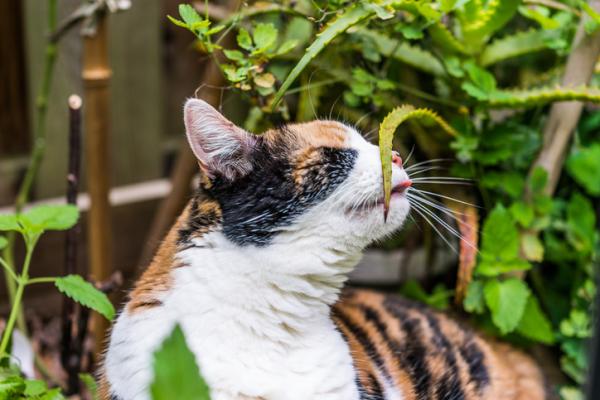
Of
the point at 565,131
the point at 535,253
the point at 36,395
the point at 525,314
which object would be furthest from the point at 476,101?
the point at 36,395

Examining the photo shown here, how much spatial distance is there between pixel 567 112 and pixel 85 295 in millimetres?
1315

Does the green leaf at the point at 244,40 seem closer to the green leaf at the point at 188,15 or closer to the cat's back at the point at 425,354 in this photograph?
the green leaf at the point at 188,15

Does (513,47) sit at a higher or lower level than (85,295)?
higher

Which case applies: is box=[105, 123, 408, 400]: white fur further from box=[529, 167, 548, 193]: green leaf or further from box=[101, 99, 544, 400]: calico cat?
box=[529, 167, 548, 193]: green leaf

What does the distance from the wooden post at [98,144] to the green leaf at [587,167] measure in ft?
4.23

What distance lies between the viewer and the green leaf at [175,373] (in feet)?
3.30

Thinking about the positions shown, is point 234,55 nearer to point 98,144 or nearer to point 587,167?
point 98,144

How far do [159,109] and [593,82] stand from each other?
1742mm

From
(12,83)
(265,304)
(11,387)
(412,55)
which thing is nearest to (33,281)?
(11,387)

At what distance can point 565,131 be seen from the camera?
2.17m

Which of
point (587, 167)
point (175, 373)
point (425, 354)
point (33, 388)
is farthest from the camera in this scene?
point (587, 167)

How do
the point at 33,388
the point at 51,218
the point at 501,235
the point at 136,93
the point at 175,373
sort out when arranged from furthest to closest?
the point at 136,93
the point at 501,235
the point at 51,218
the point at 33,388
the point at 175,373

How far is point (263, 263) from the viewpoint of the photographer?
59.5 inches

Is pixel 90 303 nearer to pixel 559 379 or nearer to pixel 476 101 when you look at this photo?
pixel 476 101
